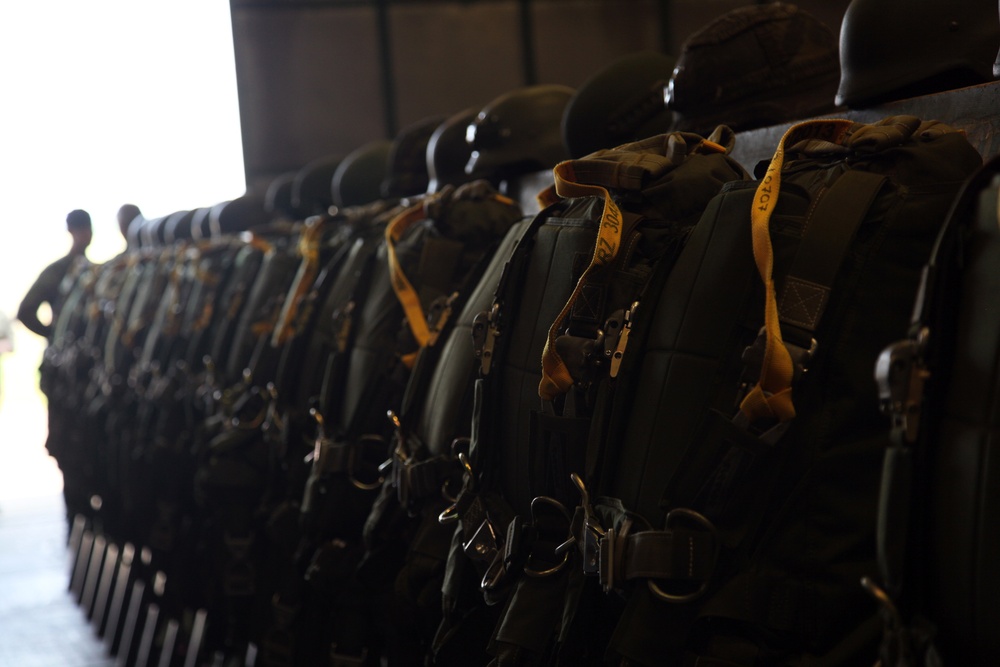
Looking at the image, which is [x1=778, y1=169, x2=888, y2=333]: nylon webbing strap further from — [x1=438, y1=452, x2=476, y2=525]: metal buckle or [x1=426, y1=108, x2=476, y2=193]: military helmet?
[x1=426, y1=108, x2=476, y2=193]: military helmet

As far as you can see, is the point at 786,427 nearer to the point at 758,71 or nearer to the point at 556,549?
the point at 556,549

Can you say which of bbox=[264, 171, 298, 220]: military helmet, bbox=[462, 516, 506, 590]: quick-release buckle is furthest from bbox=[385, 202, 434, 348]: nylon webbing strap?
bbox=[264, 171, 298, 220]: military helmet

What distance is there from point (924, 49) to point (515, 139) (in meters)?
1.14

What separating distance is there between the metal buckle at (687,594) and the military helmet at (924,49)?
69cm

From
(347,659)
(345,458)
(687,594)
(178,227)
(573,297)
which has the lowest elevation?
(347,659)

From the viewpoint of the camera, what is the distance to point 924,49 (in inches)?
57.3

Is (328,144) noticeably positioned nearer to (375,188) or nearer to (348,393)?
(375,188)

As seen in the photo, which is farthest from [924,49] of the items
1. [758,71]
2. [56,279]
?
[56,279]

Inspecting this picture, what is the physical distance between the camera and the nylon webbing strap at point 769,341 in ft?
3.36

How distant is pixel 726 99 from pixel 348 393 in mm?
946

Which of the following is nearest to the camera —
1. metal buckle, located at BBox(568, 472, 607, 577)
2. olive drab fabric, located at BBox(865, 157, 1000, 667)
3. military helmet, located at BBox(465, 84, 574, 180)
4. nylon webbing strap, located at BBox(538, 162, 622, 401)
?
olive drab fabric, located at BBox(865, 157, 1000, 667)

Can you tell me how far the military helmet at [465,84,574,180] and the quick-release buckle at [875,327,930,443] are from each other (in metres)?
1.63

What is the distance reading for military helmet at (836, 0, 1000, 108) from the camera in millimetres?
1449

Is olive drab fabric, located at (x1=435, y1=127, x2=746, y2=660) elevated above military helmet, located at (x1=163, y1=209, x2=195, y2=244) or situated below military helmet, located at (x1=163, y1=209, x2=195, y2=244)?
above
